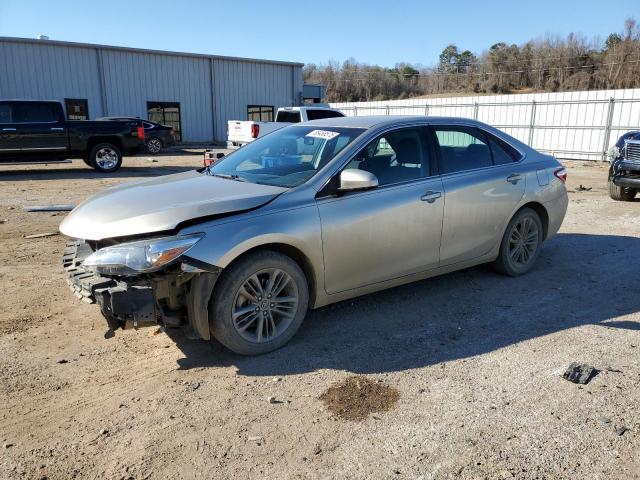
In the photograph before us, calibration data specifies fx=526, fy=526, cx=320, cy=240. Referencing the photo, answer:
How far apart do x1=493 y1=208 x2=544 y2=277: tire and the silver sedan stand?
0.07 ft

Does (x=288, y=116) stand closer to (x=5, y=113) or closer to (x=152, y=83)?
(x=5, y=113)

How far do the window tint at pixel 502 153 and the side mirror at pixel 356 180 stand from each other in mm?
2022

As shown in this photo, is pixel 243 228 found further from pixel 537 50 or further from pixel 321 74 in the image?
pixel 321 74

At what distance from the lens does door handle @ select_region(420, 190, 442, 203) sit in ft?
15.0

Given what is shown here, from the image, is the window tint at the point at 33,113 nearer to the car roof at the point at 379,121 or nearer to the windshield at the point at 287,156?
the windshield at the point at 287,156

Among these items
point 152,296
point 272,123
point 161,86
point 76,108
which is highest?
point 161,86

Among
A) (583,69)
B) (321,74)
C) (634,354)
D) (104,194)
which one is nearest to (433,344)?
(634,354)

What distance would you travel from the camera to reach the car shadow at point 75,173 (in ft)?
47.3

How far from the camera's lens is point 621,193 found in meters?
10.9

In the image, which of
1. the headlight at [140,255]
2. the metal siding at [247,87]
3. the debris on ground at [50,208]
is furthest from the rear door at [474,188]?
the metal siding at [247,87]

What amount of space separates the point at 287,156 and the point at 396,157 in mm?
955

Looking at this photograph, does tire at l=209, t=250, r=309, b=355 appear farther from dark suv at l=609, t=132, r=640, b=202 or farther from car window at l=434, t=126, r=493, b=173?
dark suv at l=609, t=132, r=640, b=202

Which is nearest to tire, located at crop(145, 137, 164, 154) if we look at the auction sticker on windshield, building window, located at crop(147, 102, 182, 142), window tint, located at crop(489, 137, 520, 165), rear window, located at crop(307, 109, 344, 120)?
building window, located at crop(147, 102, 182, 142)

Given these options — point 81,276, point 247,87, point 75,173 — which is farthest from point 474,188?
point 247,87
